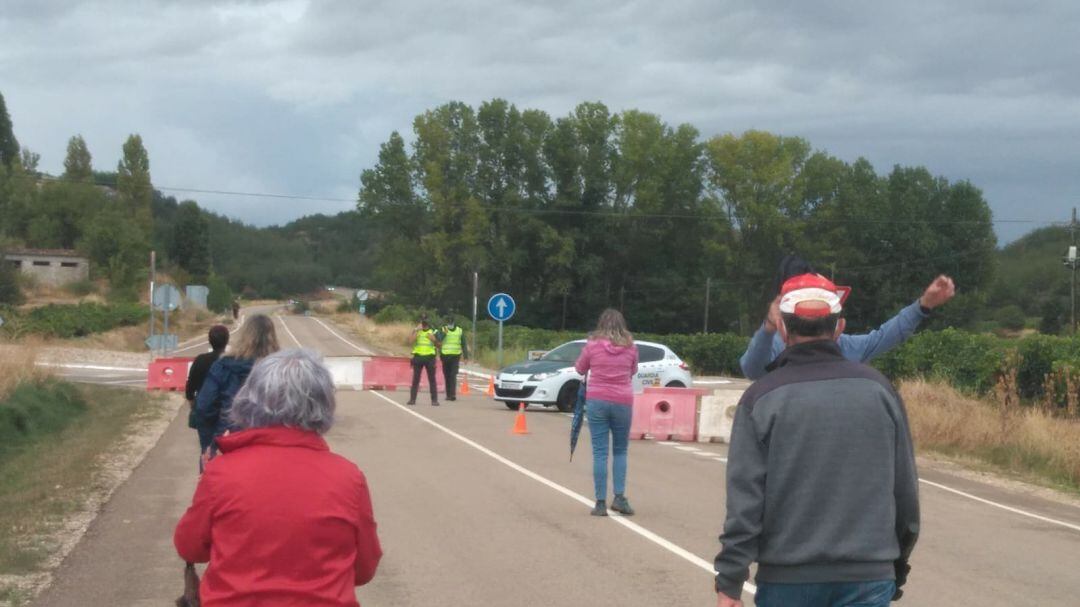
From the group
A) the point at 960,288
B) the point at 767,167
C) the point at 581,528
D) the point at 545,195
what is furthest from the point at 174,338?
the point at 960,288

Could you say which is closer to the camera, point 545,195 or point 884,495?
point 884,495

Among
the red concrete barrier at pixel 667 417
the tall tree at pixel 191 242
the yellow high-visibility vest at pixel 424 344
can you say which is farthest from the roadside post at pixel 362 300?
the red concrete barrier at pixel 667 417

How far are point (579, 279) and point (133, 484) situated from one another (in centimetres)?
7038

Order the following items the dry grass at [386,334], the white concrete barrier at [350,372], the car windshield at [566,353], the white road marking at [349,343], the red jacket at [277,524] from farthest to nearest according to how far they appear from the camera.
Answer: the dry grass at [386,334]
the white road marking at [349,343]
the white concrete barrier at [350,372]
the car windshield at [566,353]
the red jacket at [277,524]

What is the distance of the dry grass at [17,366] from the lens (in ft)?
70.5

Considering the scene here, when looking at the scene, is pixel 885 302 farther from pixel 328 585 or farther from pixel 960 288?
pixel 328 585

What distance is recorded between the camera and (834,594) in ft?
13.0

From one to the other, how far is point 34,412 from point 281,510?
19.0 m

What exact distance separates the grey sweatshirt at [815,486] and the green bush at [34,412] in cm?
1536

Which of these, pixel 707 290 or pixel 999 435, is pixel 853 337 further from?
pixel 707 290

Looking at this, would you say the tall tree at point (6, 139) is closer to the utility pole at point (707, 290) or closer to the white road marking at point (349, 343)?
the white road marking at point (349, 343)

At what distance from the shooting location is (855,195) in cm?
8544

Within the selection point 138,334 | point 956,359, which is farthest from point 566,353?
point 138,334

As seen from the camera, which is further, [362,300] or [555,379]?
[362,300]
